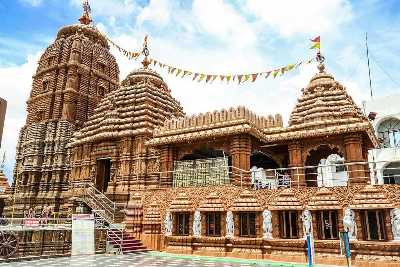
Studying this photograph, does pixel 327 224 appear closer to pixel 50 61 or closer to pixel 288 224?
pixel 288 224

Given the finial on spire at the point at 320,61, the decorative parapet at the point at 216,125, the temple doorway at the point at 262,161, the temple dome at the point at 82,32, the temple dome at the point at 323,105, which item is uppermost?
the temple dome at the point at 82,32

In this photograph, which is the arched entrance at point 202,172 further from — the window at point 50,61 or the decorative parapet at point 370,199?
the window at point 50,61

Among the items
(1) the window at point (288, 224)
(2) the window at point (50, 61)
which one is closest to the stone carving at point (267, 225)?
(1) the window at point (288, 224)

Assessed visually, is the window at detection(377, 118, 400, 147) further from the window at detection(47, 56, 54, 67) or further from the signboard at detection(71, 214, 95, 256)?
the window at detection(47, 56, 54, 67)

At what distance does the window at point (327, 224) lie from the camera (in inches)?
627

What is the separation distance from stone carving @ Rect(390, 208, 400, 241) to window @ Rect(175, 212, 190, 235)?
9711mm

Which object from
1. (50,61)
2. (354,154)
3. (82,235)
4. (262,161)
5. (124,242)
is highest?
(50,61)

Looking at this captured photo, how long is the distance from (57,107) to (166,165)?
19.3m

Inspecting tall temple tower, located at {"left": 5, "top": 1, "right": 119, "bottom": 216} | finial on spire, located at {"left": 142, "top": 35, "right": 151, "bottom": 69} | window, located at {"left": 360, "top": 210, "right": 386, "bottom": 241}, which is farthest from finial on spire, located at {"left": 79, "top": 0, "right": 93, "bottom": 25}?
window, located at {"left": 360, "top": 210, "right": 386, "bottom": 241}

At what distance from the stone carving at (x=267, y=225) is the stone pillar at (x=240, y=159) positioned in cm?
219

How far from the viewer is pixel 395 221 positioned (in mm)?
14500

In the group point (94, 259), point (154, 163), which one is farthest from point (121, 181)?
point (94, 259)

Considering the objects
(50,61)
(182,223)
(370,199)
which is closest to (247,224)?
(182,223)

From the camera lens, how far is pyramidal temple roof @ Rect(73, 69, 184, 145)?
89.2 feet
